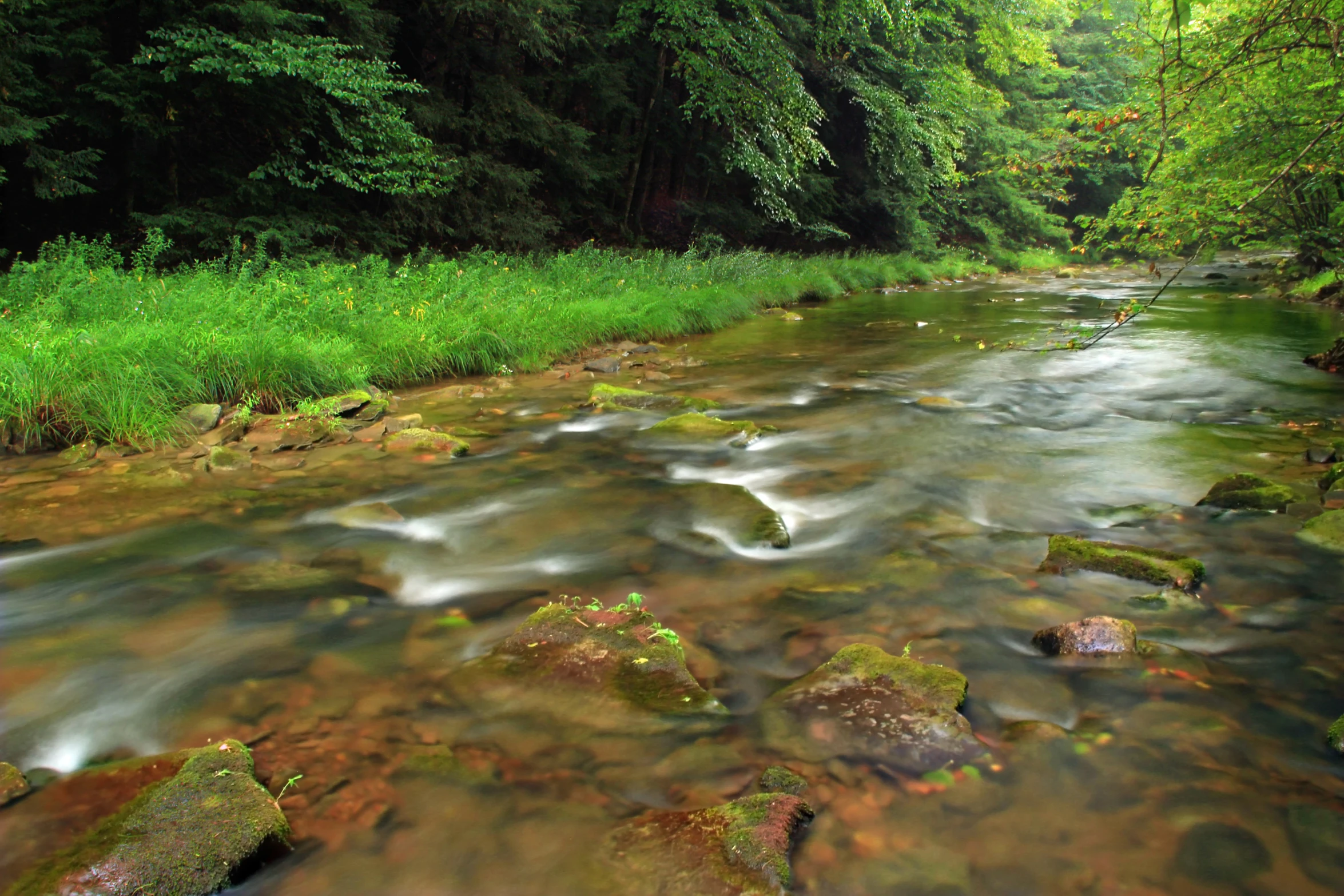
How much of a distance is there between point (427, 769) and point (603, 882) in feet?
2.48

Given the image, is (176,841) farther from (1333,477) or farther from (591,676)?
(1333,477)

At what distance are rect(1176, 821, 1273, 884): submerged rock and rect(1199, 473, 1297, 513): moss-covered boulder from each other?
9.95 feet

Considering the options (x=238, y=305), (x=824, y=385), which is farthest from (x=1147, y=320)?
(x=238, y=305)

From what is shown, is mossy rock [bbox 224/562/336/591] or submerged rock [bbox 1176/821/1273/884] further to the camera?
mossy rock [bbox 224/562/336/591]

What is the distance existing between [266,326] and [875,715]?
6675mm

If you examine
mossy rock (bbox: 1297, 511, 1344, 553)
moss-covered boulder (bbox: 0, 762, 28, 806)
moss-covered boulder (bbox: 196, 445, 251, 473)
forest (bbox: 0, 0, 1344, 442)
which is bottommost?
moss-covered boulder (bbox: 196, 445, 251, 473)

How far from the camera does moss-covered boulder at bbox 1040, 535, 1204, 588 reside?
3.75m

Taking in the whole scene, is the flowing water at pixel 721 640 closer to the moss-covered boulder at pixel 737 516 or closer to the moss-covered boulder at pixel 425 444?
the moss-covered boulder at pixel 737 516

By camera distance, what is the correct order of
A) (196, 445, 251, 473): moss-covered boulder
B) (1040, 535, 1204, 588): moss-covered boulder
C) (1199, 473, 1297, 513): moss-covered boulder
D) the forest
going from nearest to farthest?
(1040, 535, 1204, 588): moss-covered boulder, (1199, 473, 1297, 513): moss-covered boulder, (196, 445, 251, 473): moss-covered boulder, the forest

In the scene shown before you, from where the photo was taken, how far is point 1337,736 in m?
2.61

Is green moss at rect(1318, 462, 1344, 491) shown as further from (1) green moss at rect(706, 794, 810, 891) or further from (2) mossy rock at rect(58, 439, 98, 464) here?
(2) mossy rock at rect(58, 439, 98, 464)

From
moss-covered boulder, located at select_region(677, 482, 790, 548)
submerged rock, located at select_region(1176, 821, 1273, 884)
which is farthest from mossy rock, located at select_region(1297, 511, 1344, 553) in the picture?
moss-covered boulder, located at select_region(677, 482, 790, 548)

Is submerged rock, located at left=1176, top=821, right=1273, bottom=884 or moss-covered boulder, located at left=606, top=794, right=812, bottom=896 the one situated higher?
submerged rock, located at left=1176, top=821, right=1273, bottom=884

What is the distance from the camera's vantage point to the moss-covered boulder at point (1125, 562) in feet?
12.3
